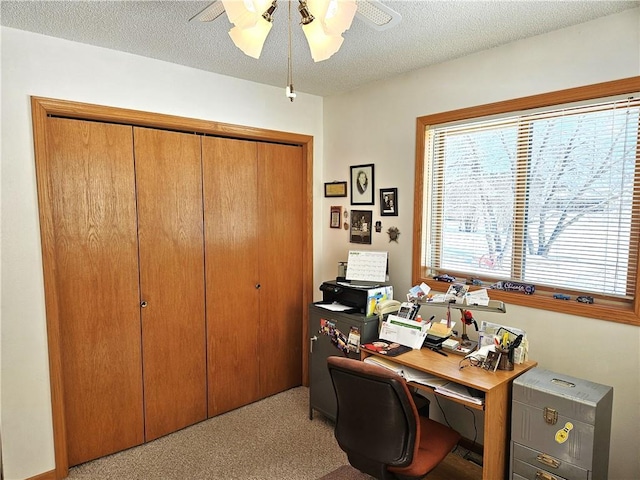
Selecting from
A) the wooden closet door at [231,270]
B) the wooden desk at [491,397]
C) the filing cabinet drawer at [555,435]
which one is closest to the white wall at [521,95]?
the wooden desk at [491,397]

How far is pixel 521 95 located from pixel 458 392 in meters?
1.72

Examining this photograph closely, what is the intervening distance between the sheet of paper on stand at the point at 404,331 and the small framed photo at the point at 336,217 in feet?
3.87

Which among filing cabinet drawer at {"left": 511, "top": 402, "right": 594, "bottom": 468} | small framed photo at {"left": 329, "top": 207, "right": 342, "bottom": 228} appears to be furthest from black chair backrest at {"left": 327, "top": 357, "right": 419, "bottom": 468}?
small framed photo at {"left": 329, "top": 207, "right": 342, "bottom": 228}

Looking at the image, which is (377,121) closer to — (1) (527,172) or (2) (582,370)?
(1) (527,172)

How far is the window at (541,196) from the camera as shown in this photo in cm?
206

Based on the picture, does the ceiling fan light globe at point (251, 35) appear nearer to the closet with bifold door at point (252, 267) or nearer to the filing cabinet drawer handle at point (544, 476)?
the closet with bifold door at point (252, 267)

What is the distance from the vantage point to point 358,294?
284 cm

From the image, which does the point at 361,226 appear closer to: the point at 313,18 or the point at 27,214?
the point at 313,18

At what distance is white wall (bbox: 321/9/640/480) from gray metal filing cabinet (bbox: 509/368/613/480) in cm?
25

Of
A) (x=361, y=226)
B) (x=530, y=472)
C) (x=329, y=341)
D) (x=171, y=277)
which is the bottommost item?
(x=530, y=472)

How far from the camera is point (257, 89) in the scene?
3.19 metres

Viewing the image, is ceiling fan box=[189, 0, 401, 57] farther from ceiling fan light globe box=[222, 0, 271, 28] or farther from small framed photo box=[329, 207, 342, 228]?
small framed photo box=[329, 207, 342, 228]

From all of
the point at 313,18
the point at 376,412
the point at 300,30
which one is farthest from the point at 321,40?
the point at 376,412

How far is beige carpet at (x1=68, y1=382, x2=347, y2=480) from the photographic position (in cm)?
247
